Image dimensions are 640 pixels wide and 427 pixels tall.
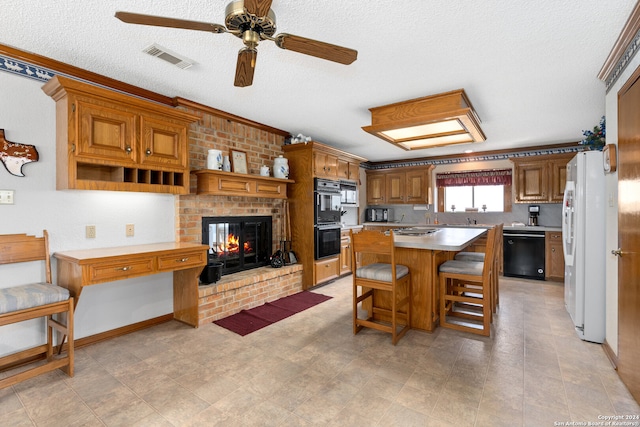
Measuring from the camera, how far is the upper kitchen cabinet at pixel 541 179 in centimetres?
529

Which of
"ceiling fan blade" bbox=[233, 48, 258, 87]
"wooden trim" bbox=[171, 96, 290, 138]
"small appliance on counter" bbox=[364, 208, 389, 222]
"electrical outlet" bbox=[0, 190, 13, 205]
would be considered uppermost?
"wooden trim" bbox=[171, 96, 290, 138]

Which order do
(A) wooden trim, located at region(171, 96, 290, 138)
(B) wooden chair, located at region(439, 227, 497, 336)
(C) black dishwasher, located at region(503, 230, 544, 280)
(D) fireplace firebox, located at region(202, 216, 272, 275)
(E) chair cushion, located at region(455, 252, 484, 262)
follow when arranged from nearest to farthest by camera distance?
(B) wooden chair, located at region(439, 227, 497, 336) → (A) wooden trim, located at region(171, 96, 290, 138) → (E) chair cushion, located at region(455, 252, 484, 262) → (D) fireplace firebox, located at region(202, 216, 272, 275) → (C) black dishwasher, located at region(503, 230, 544, 280)

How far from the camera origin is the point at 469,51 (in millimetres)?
2305

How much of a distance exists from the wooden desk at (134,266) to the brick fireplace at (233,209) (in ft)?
0.58

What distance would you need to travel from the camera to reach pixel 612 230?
2.51 m

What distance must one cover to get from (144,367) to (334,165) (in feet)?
11.9

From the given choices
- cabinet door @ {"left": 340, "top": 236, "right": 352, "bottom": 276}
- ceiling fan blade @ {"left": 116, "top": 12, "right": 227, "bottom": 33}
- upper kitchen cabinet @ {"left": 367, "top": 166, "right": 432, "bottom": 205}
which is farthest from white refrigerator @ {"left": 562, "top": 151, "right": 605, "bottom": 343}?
upper kitchen cabinet @ {"left": 367, "top": 166, "right": 432, "bottom": 205}

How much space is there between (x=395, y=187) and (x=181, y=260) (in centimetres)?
511

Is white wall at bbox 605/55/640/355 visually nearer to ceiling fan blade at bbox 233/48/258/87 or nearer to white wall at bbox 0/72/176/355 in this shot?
ceiling fan blade at bbox 233/48/258/87

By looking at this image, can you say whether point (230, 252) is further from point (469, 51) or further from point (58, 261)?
point (469, 51)

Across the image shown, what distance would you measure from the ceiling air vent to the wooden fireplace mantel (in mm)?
1100

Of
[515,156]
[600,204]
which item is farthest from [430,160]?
[600,204]

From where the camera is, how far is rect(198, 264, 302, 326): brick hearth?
327cm

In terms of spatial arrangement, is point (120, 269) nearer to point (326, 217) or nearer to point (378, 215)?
point (326, 217)
